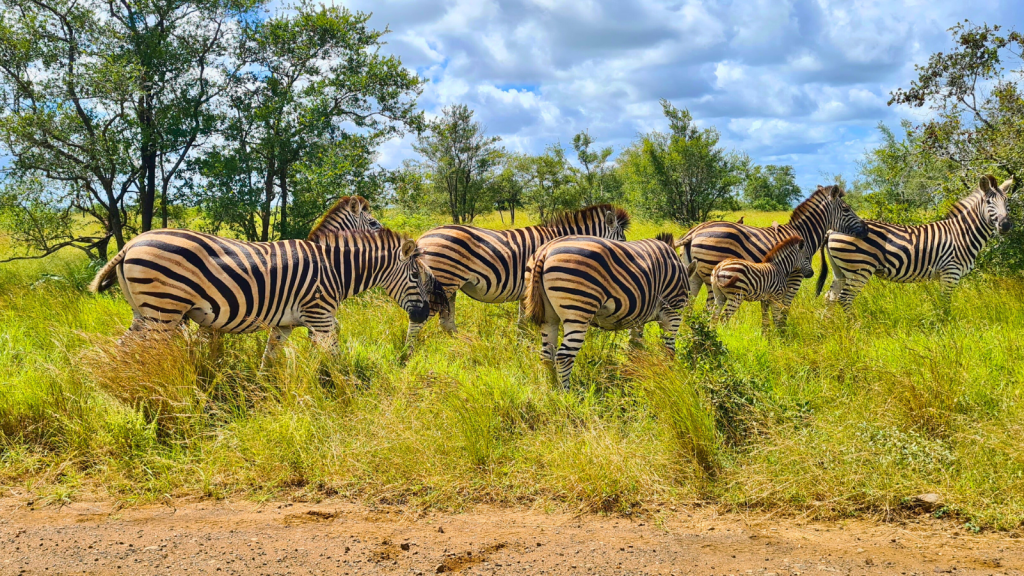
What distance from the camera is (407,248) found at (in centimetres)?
740

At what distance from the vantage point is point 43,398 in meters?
5.46

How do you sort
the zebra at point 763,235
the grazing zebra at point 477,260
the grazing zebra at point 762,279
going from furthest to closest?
the zebra at point 763,235, the grazing zebra at point 477,260, the grazing zebra at point 762,279

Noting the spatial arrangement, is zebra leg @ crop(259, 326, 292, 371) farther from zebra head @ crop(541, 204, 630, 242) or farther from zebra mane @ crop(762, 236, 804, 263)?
zebra mane @ crop(762, 236, 804, 263)

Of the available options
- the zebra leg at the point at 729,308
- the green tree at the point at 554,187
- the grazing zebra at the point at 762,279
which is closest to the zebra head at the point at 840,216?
the grazing zebra at the point at 762,279

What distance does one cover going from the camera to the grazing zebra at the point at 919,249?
954 centimetres

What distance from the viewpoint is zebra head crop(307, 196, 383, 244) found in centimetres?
919

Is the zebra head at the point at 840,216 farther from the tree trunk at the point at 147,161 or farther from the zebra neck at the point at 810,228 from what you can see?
the tree trunk at the point at 147,161

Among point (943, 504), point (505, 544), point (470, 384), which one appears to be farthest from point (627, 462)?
point (943, 504)

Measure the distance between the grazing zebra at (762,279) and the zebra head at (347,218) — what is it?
4513 mm

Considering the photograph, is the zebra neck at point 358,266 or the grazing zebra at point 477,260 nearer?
the zebra neck at point 358,266

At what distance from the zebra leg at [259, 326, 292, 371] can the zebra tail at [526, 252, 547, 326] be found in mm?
2487

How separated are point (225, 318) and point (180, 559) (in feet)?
9.21

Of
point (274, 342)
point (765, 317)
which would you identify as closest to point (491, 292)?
point (274, 342)

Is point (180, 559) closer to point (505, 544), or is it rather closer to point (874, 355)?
point (505, 544)
